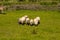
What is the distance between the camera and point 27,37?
431 inches

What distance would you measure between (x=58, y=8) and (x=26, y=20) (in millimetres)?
11282

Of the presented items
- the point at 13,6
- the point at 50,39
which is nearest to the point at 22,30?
the point at 50,39

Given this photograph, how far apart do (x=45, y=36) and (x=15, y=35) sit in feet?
4.99

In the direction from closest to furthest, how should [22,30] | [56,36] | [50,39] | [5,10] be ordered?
1. [50,39]
2. [56,36]
3. [22,30]
4. [5,10]

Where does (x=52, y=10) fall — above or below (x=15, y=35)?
below

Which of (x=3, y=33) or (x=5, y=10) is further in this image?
(x=5, y=10)

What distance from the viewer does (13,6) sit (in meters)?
26.3

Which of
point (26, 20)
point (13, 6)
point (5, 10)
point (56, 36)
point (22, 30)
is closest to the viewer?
point (56, 36)

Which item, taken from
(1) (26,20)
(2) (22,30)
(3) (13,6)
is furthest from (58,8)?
(2) (22,30)

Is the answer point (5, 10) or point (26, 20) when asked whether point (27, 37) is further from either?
point (5, 10)

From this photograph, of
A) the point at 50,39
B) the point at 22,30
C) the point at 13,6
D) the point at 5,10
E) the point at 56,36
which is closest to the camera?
the point at 50,39

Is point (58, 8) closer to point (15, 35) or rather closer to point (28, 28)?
point (28, 28)

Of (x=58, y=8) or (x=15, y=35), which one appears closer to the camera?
(x=15, y=35)

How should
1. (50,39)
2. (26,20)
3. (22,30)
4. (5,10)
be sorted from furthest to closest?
(5,10)
(26,20)
(22,30)
(50,39)
